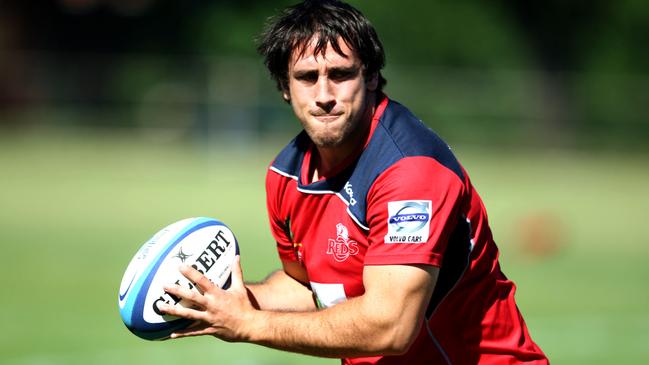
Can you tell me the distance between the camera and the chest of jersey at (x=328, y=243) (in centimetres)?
539

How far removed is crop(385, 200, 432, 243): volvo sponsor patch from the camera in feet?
16.2

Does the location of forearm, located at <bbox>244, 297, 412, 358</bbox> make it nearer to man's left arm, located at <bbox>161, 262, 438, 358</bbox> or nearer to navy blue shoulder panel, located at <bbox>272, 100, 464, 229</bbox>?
man's left arm, located at <bbox>161, 262, 438, 358</bbox>

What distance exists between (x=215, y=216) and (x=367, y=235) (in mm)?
13724

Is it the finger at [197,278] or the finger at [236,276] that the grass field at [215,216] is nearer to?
the finger at [236,276]

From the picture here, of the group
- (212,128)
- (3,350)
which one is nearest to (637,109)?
(212,128)

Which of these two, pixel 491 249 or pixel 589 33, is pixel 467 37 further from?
pixel 491 249

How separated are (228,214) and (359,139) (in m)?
14.0

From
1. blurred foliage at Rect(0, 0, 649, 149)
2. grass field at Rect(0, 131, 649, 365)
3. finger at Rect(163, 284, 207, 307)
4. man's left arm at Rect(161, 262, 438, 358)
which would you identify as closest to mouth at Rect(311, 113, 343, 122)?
man's left arm at Rect(161, 262, 438, 358)

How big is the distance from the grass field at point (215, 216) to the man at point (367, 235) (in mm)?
4673

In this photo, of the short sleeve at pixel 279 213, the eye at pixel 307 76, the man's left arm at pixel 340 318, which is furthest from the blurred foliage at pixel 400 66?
the man's left arm at pixel 340 318

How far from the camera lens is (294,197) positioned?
5.77 m

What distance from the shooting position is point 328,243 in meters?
5.50

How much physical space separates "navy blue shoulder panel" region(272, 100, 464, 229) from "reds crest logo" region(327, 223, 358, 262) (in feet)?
0.40

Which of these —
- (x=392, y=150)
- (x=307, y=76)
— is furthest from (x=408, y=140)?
(x=307, y=76)
